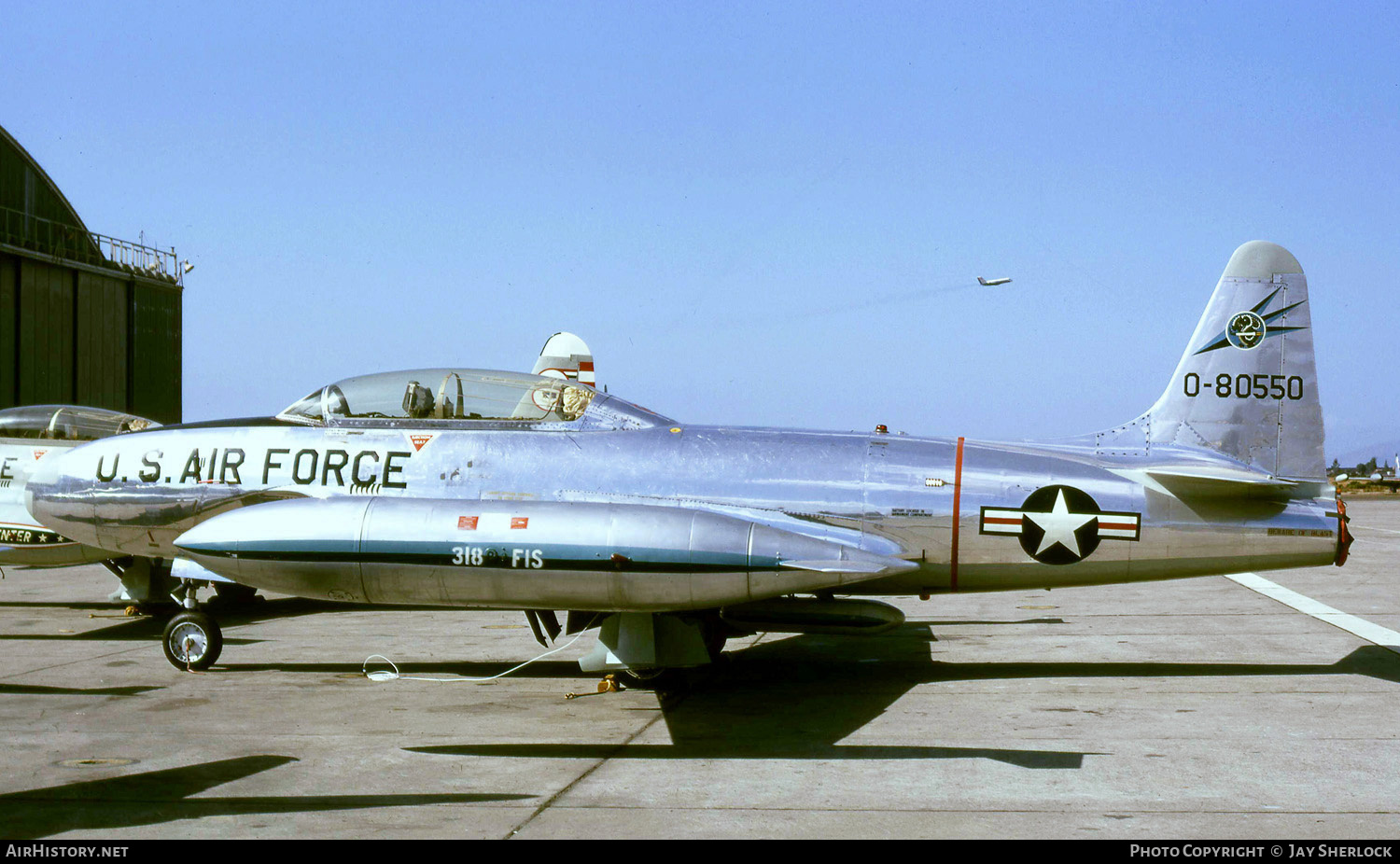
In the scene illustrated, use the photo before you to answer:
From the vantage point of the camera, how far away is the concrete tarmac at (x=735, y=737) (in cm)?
570

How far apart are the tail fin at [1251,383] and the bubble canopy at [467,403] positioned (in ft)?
14.6

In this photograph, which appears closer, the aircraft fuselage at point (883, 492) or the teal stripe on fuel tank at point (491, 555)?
the teal stripe on fuel tank at point (491, 555)

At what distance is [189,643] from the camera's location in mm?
10008

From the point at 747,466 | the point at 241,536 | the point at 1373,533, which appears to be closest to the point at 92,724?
the point at 241,536

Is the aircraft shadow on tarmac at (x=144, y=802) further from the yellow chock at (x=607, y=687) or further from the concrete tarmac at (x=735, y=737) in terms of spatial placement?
the yellow chock at (x=607, y=687)

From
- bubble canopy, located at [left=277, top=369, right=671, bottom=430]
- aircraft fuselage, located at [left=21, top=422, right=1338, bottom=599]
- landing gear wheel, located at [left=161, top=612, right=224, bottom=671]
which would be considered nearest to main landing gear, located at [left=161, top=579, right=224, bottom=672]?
landing gear wheel, located at [left=161, top=612, right=224, bottom=671]

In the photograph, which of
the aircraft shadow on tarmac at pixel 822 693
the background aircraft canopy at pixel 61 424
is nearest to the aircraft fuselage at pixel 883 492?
the aircraft shadow on tarmac at pixel 822 693

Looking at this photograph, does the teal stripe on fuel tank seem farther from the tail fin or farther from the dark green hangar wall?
the dark green hangar wall

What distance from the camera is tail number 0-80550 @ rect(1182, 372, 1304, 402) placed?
984cm

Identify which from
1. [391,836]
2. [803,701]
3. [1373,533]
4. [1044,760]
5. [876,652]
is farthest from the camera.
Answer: [1373,533]

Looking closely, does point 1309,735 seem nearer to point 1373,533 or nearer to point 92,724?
point 92,724

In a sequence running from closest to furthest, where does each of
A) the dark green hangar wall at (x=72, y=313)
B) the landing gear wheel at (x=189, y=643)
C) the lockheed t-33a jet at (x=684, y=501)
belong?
the lockheed t-33a jet at (x=684, y=501) → the landing gear wheel at (x=189, y=643) → the dark green hangar wall at (x=72, y=313)

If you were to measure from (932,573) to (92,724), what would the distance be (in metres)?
6.34

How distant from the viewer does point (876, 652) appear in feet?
37.6
